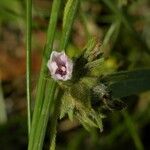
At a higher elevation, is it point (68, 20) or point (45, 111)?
point (68, 20)

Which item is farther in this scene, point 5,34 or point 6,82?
point 5,34

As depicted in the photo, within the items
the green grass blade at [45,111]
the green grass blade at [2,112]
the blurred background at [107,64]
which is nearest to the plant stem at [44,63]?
the green grass blade at [45,111]

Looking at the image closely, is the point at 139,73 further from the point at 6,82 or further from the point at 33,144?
the point at 6,82

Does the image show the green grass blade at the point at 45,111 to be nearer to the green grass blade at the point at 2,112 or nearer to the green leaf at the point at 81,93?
the green leaf at the point at 81,93

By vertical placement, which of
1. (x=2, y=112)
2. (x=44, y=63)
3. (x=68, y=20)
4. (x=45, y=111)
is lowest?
(x=2, y=112)

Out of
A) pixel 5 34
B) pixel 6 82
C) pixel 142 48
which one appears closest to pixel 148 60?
pixel 142 48

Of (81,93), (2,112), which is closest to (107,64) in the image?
(2,112)

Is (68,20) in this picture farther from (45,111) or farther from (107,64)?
(107,64)
